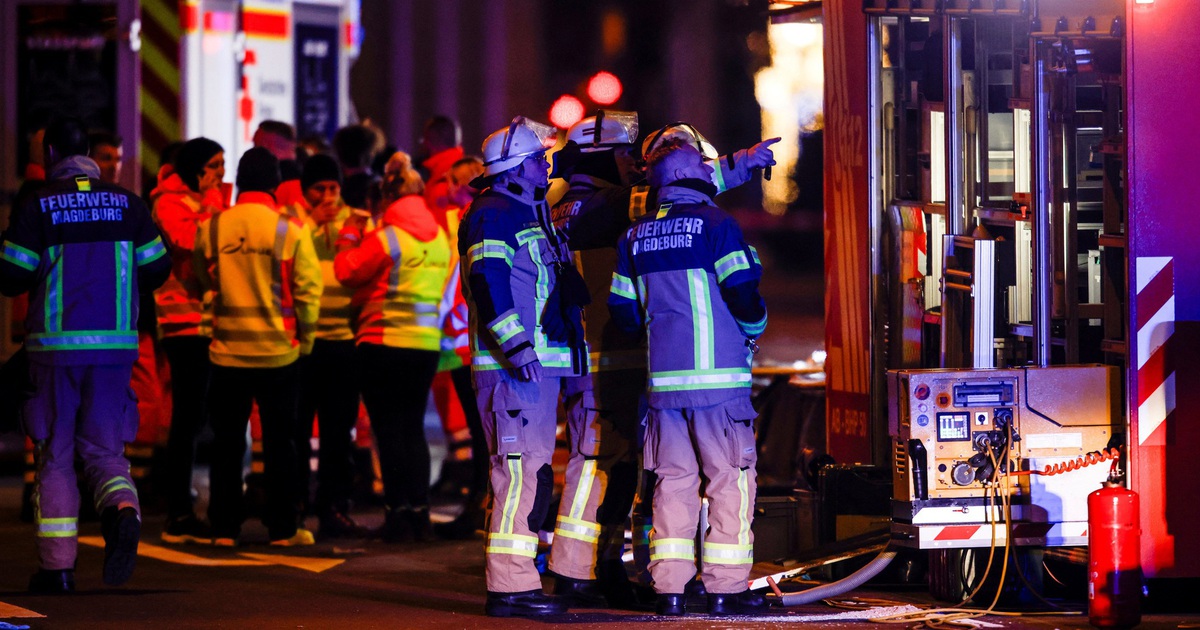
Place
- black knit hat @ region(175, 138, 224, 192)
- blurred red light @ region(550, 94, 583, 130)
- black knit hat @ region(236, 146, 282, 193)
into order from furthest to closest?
blurred red light @ region(550, 94, 583, 130), black knit hat @ region(175, 138, 224, 192), black knit hat @ region(236, 146, 282, 193)

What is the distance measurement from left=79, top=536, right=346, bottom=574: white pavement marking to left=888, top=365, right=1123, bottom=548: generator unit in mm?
3019

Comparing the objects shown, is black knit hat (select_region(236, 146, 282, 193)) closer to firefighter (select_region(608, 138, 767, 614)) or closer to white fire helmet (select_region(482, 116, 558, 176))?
white fire helmet (select_region(482, 116, 558, 176))

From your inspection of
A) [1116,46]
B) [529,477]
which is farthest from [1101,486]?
[529,477]

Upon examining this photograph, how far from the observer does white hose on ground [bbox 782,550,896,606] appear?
7.46 meters

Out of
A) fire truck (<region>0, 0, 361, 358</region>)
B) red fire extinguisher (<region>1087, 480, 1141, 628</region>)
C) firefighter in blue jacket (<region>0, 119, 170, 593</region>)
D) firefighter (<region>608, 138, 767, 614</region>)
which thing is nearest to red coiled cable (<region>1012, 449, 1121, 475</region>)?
red fire extinguisher (<region>1087, 480, 1141, 628</region>)

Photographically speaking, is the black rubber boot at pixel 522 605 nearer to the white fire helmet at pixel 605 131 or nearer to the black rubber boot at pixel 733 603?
the black rubber boot at pixel 733 603

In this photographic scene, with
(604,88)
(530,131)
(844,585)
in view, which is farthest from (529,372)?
(604,88)

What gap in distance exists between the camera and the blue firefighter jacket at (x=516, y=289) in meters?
7.46

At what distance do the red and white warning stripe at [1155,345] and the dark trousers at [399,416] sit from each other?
3.98 m

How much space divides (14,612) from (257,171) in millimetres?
2749

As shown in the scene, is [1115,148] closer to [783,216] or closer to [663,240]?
[663,240]

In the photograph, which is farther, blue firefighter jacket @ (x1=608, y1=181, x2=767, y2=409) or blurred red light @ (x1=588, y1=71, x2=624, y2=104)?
blurred red light @ (x1=588, y1=71, x2=624, y2=104)

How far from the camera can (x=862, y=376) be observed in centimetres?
852

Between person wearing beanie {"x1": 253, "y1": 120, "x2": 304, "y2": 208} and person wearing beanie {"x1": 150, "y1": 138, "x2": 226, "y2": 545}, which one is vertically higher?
person wearing beanie {"x1": 253, "y1": 120, "x2": 304, "y2": 208}
